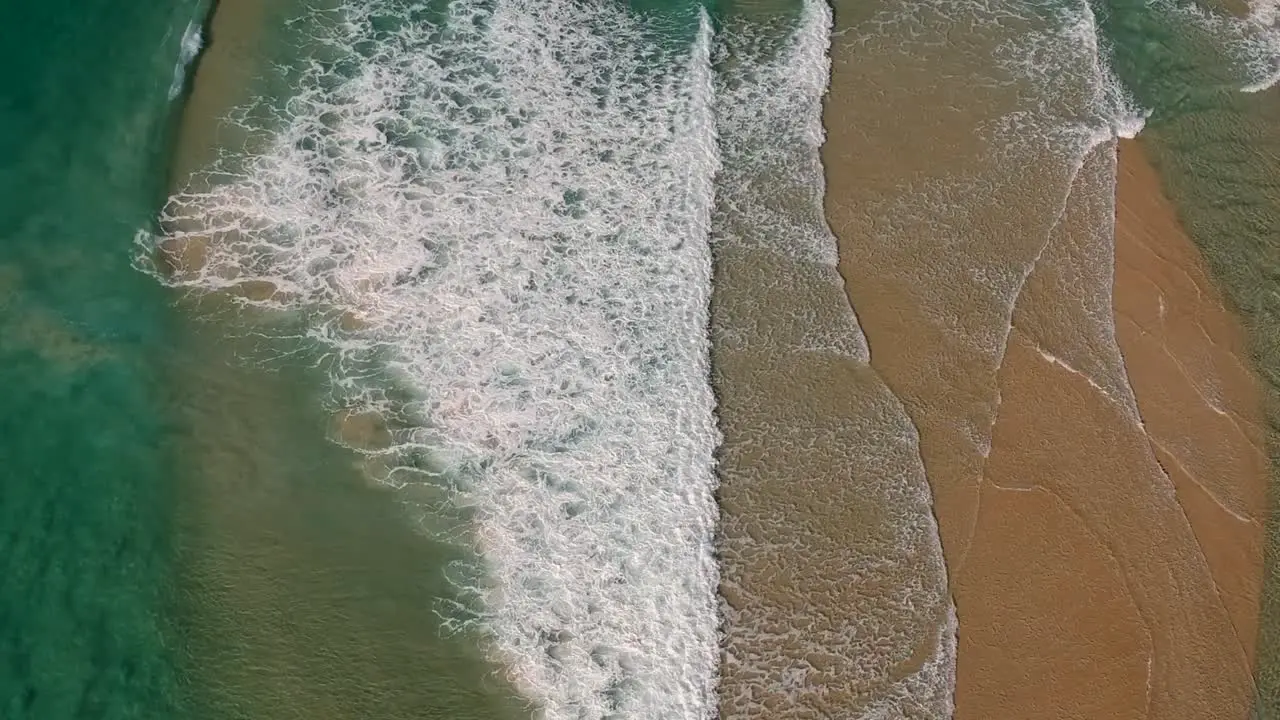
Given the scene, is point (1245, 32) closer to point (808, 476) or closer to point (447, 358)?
point (808, 476)

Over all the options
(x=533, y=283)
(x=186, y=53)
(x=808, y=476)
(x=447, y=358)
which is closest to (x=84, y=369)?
(x=447, y=358)

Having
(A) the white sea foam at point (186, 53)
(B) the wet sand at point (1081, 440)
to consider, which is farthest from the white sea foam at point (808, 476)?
(A) the white sea foam at point (186, 53)

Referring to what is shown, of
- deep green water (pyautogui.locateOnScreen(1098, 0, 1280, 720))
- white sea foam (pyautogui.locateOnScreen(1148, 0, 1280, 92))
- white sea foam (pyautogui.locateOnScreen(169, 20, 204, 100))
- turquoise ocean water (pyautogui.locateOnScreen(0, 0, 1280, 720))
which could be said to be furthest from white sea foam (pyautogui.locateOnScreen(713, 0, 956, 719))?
white sea foam (pyautogui.locateOnScreen(169, 20, 204, 100))

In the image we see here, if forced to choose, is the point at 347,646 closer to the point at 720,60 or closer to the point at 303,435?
the point at 303,435

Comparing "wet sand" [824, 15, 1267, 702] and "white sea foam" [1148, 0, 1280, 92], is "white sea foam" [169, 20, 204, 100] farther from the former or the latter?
"white sea foam" [1148, 0, 1280, 92]

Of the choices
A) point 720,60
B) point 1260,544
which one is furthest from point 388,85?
point 1260,544
